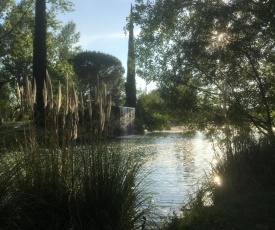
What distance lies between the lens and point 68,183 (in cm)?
359

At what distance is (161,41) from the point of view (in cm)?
898

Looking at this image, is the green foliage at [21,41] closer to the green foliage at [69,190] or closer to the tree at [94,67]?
the tree at [94,67]

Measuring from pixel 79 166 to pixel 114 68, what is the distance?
4072 cm

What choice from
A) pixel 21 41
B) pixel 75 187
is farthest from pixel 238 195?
pixel 21 41

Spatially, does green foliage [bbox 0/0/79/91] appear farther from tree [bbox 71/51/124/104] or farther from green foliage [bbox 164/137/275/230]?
green foliage [bbox 164/137/275/230]

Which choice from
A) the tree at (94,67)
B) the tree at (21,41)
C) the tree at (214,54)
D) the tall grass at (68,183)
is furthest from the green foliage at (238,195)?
the tree at (94,67)

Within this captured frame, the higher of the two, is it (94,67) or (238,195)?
(94,67)

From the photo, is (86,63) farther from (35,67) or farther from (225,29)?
(225,29)

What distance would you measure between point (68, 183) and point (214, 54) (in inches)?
192

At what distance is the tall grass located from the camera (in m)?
3.40

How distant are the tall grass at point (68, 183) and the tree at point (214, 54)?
12.2ft

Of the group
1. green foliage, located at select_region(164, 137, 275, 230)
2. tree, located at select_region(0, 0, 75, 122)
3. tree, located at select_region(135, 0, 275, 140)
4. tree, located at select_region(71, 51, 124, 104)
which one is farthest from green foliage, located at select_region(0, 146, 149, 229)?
tree, located at select_region(71, 51, 124, 104)

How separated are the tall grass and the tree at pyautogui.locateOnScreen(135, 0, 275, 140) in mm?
3734

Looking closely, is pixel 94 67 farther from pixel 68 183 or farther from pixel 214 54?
pixel 68 183
